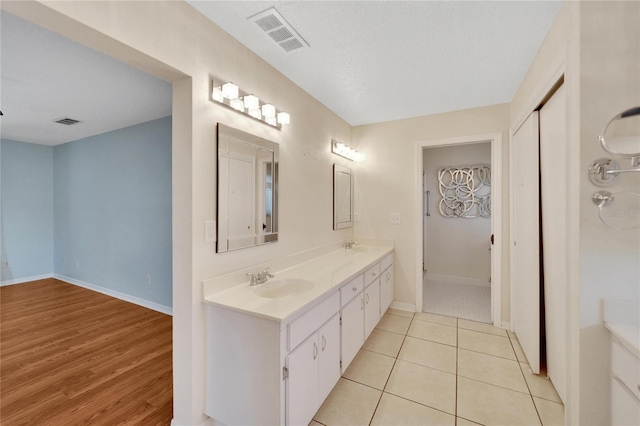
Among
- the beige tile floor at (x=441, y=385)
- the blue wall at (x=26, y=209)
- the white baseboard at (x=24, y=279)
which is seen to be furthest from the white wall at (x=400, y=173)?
the white baseboard at (x=24, y=279)

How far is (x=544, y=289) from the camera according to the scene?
1.96 m

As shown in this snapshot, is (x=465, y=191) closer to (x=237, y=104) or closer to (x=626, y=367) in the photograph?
(x=626, y=367)

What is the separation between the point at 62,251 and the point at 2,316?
1685mm

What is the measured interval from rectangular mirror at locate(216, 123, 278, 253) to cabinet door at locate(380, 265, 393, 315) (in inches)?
55.5

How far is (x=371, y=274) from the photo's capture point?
2.46 metres

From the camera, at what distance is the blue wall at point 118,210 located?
3195 mm

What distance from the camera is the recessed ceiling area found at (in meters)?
1.75

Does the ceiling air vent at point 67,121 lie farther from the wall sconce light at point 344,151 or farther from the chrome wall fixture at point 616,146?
the chrome wall fixture at point 616,146

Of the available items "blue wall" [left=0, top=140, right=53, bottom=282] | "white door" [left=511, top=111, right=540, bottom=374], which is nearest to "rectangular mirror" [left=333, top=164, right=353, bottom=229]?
"white door" [left=511, top=111, right=540, bottom=374]

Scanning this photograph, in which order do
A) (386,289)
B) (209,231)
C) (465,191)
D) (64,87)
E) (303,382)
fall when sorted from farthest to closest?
(465,191), (386,289), (64,87), (209,231), (303,382)

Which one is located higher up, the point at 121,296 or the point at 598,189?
the point at 598,189

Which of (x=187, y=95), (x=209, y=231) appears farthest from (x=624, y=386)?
(x=187, y=95)

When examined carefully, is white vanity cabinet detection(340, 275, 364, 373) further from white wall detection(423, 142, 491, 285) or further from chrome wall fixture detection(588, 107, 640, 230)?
white wall detection(423, 142, 491, 285)

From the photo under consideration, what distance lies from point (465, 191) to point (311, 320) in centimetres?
386
